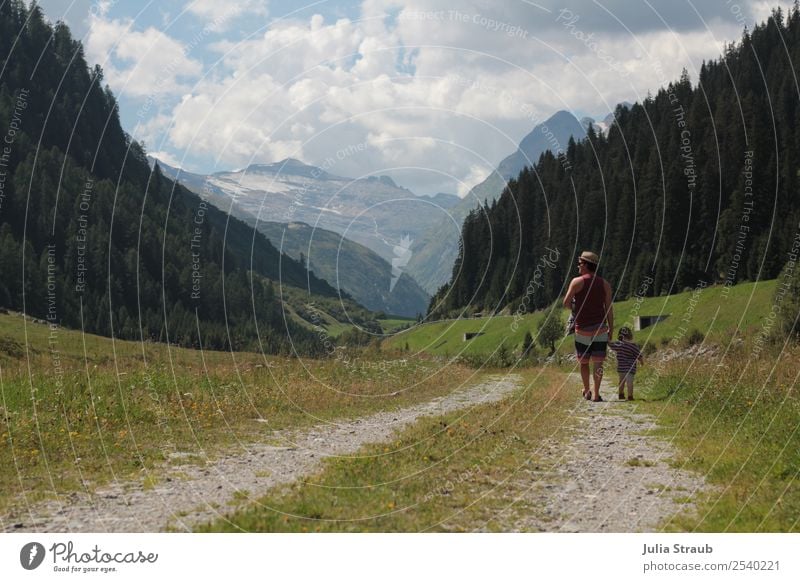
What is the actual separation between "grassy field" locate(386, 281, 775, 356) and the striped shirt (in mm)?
42764

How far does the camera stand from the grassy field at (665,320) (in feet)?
279

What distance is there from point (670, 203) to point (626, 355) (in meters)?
102

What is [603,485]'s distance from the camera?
1152 centimetres

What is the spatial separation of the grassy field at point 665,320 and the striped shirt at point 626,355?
140 feet

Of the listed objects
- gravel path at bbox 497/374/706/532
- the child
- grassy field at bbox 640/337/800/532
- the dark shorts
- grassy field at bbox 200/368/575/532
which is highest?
the dark shorts

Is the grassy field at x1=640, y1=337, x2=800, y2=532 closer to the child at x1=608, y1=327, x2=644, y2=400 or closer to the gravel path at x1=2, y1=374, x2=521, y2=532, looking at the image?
the child at x1=608, y1=327, x2=644, y2=400

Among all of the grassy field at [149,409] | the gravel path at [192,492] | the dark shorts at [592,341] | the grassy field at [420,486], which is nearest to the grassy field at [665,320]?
the grassy field at [149,409]

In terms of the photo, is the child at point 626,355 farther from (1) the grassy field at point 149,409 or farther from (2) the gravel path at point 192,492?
(1) the grassy field at point 149,409

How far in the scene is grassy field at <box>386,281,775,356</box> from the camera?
279 feet

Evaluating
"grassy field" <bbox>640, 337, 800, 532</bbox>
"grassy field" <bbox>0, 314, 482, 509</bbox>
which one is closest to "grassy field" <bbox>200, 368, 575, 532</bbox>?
"grassy field" <bbox>640, 337, 800, 532</bbox>

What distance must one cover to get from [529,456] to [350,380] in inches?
628

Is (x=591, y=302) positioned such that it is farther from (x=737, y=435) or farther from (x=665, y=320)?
(x=665, y=320)
